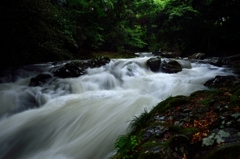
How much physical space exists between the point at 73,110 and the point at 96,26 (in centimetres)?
1157

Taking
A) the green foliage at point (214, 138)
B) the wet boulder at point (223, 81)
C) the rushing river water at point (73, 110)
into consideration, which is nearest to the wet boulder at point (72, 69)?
the rushing river water at point (73, 110)

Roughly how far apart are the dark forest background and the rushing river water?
1.65 meters

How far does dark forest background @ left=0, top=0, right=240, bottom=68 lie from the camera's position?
25.8ft

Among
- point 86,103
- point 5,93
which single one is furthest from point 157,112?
point 5,93

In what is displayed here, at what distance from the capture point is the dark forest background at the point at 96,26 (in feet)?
25.8

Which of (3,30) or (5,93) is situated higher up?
(3,30)

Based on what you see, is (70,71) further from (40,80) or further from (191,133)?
(191,133)

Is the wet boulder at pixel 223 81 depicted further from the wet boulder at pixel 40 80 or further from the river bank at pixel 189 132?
the wet boulder at pixel 40 80

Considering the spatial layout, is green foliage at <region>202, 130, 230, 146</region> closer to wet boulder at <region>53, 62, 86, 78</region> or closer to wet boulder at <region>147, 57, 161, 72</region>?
wet boulder at <region>53, 62, 86, 78</region>

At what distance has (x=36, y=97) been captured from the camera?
21.8 ft

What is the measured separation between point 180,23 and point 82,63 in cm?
956

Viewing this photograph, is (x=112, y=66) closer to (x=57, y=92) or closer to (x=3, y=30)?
(x=57, y=92)

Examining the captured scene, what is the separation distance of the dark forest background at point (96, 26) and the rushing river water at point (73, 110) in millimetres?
1647

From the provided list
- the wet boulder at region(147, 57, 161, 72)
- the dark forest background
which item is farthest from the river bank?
the dark forest background
